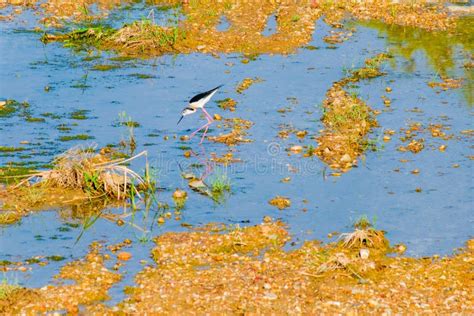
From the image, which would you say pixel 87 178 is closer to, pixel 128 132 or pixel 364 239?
pixel 128 132

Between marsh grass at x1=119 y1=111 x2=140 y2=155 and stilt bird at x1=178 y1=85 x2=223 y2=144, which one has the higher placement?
stilt bird at x1=178 y1=85 x2=223 y2=144

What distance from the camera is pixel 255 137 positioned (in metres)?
11.2

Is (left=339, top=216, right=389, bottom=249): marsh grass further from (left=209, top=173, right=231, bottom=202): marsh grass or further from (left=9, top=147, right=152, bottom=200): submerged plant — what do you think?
(left=9, top=147, right=152, bottom=200): submerged plant

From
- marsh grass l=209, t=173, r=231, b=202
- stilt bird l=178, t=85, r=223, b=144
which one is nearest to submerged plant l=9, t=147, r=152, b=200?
marsh grass l=209, t=173, r=231, b=202

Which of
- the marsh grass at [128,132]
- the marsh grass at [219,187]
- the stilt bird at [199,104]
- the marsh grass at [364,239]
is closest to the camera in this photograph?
the marsh grass at [364,239]

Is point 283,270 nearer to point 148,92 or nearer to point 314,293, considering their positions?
point 314,293

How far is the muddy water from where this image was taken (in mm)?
8781

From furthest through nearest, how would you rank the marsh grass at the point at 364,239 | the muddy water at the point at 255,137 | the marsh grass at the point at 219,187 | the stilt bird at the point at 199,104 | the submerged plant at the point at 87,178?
1. the stilt bird at the point at 199,104
2. the marsh grass at the point at 219,187
3. the submerged plant at the point at 87,178
4. the muddy water at the point at 255,137
5. the marsh grass at the point at 364,239

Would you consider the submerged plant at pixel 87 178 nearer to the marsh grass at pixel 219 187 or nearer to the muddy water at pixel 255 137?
the muddy water at pixel 255 137

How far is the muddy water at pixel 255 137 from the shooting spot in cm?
878

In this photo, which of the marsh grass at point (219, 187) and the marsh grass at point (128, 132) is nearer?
the marsh grass at point (219, 187)

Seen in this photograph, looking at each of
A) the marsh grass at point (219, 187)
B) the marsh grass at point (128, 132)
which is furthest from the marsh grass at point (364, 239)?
the marsh grass at point (128, 132)

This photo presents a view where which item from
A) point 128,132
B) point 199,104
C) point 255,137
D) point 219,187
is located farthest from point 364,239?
point 128,132

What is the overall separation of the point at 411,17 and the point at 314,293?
9.57 metres
